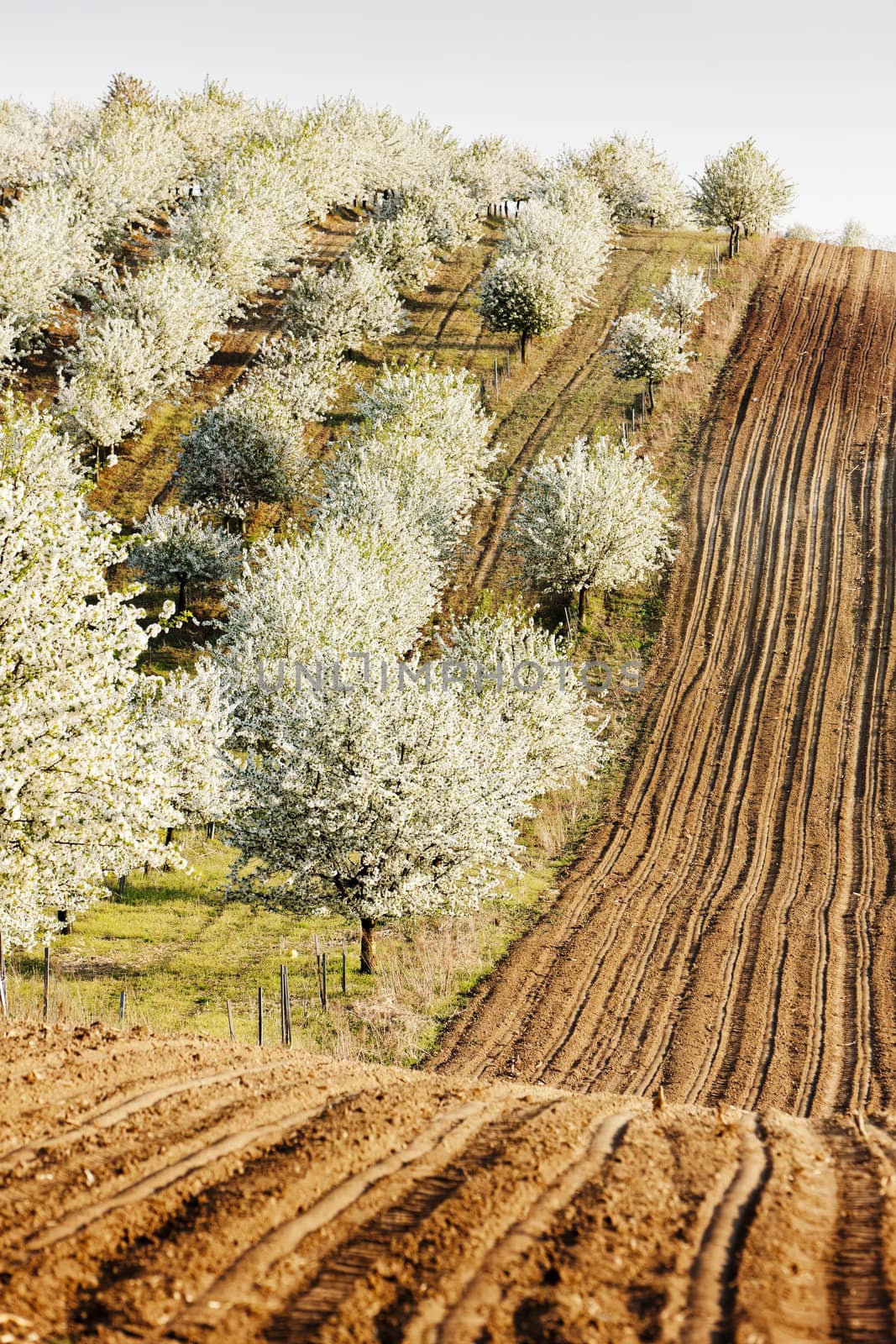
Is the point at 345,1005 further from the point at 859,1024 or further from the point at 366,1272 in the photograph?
the point at 366,1272

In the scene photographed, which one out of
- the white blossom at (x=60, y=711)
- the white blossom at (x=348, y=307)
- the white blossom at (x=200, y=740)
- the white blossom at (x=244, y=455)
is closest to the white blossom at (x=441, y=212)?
the white blossom at (x=348, y=307)

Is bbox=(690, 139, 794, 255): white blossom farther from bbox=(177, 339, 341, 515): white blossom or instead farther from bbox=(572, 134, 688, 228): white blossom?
bbox=(177, 339, 341, 515): white blossom

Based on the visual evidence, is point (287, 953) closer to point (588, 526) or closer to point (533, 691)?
point (533, 691)

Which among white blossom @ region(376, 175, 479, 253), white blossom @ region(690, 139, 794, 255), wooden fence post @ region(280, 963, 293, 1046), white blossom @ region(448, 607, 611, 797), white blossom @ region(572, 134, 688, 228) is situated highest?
white blossom @ region(572, 134, 688, 228)

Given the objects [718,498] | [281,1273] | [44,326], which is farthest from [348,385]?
[281,1273]

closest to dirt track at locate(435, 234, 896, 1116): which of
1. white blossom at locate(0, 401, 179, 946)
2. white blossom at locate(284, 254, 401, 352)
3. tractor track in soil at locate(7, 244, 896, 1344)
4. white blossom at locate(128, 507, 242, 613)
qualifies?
tractor track in soil at locate(7, 244, 896, 1344)

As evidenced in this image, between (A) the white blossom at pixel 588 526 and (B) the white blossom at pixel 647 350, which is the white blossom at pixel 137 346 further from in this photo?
(B) the white blossom at pixel 647 350

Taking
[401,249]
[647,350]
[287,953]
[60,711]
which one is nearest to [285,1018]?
[287,953]
